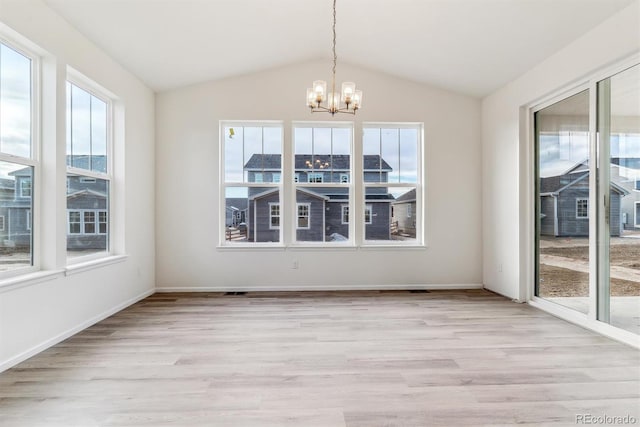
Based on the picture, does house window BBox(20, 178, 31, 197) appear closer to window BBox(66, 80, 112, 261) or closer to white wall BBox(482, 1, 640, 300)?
window BBox(66, 80, 112, 261)

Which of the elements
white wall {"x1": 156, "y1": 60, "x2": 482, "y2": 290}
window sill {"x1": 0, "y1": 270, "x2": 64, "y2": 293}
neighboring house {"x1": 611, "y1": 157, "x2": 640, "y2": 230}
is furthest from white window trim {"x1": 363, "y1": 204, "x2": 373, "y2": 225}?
window sill {"x1": 0, "y1": 270, "x2": 64, "y2": 293}

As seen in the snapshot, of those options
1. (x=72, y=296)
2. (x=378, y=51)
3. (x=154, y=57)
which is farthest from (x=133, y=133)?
(x=378, y=51)

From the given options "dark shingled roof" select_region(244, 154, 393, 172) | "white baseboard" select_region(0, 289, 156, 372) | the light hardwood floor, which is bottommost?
the light hardwood floor

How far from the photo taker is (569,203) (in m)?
3.35

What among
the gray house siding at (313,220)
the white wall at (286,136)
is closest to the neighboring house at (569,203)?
the white wall at (286,136)

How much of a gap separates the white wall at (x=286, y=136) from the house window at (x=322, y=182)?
0.20 m

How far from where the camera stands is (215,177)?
14.9 ft

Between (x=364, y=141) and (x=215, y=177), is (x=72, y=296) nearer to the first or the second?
(x=215, y=177)

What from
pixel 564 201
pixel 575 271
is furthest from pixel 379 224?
pixel 575 271

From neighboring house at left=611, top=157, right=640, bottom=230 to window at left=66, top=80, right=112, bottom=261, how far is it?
15.9 feet

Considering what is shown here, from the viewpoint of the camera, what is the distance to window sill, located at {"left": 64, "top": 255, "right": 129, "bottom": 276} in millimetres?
2918

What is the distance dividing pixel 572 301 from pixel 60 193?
16.2 feet

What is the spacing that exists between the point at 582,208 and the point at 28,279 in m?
4.78

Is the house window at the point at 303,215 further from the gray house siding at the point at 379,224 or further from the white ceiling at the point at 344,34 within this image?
the white ceiling at the point at 344,34
